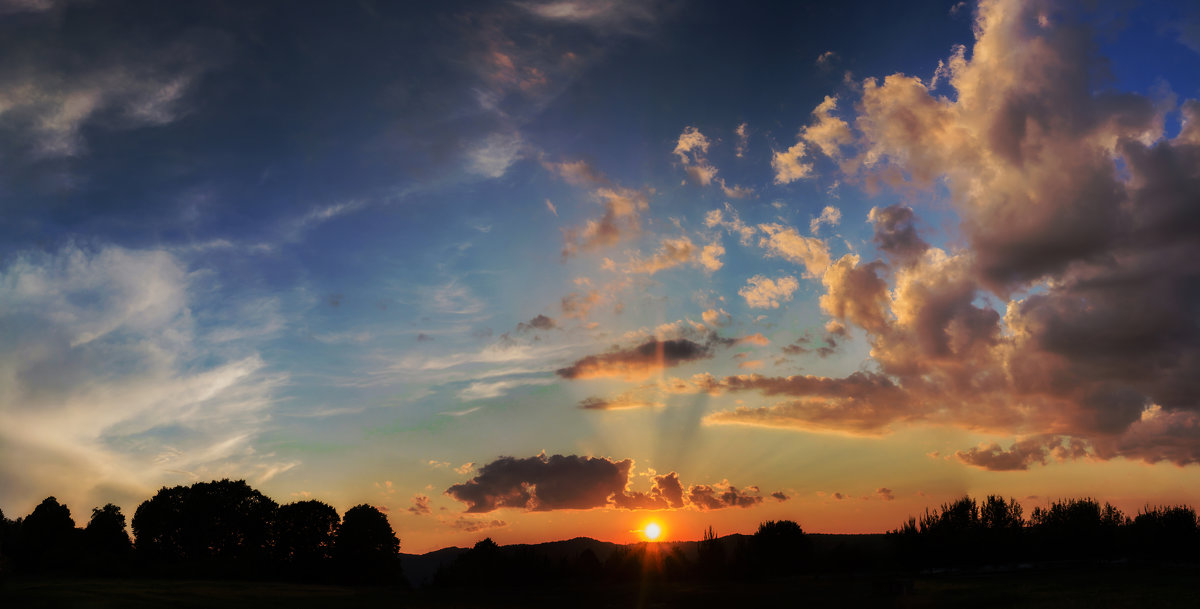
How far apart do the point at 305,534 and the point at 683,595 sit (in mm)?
92547

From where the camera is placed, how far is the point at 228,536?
15362 centimetres

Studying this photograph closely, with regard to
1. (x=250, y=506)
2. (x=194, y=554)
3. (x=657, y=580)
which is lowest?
(x=657, y=580)

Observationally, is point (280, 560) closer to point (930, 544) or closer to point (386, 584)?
point (386, 584)

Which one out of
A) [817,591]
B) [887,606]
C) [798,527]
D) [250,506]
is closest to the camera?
[887,606]

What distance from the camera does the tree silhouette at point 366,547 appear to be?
14800 cm

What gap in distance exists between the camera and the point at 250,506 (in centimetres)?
15700

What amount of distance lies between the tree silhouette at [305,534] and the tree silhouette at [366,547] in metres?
3.99

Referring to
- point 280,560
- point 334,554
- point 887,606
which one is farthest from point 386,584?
point 887,606

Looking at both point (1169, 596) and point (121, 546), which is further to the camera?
point (121, 546)

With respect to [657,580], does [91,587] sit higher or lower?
higher

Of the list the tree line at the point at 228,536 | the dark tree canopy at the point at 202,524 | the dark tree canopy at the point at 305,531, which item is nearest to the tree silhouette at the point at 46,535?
the tree line at the point at 228,536

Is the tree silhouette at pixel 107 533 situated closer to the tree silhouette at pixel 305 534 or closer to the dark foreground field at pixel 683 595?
the tree silhouette at pixel 305 534

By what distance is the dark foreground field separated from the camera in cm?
7381

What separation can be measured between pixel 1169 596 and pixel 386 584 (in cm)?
13497
